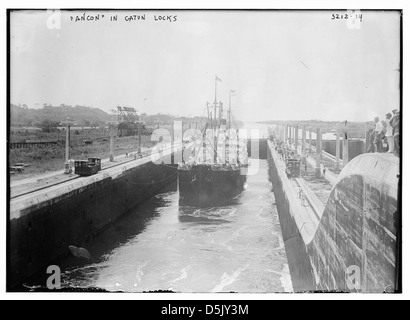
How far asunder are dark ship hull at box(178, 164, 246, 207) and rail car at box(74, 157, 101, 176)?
8.63 feet

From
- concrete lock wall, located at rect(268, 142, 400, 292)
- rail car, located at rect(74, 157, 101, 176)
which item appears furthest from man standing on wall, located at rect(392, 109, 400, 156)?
rail car, located at rect(74, 157, 101, 176)

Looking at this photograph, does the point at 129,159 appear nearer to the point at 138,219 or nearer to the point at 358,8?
the point at 138,219

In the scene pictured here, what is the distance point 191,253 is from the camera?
739 centimetres

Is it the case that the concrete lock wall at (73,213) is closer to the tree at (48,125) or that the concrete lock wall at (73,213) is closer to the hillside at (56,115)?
the tree at (48,125)

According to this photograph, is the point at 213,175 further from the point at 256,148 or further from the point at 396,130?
the point at 396,130

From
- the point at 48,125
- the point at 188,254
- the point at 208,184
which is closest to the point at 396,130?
the point at 188,254

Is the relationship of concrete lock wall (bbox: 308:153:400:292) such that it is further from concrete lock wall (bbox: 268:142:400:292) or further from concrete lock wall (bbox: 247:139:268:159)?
concrete lock wall (bbox: 247:139:268:159)

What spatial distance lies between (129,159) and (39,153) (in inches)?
106

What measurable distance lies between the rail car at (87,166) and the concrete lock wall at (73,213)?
0.14 meters

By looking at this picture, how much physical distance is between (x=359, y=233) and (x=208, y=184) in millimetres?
7577

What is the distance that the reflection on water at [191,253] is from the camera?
646 cm

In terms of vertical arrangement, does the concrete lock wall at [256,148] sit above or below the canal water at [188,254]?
above

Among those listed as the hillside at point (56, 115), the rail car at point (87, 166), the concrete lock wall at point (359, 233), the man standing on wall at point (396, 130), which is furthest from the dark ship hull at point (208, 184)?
the man standing on wall at point (396, 130)
